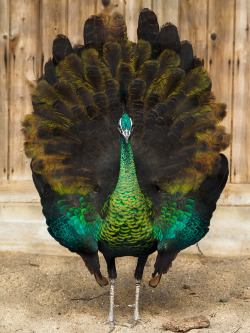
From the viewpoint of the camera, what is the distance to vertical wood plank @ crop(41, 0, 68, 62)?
5.12 m

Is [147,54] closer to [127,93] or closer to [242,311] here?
[127,93]

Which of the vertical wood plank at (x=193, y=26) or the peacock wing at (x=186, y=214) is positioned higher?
the vertical wood plank at (x=193, y=26)

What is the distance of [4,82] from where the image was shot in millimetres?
Result: 5234

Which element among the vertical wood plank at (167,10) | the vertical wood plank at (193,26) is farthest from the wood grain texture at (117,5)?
the vertical wood plank at (193,26)

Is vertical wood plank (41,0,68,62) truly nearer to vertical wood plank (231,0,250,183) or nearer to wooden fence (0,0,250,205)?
wooden fence (0,0,250,205)

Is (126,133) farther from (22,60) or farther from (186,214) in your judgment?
(22,60)

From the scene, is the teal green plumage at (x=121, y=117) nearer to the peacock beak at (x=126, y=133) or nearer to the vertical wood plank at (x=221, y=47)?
the peacock beak at (x=126, y=133)

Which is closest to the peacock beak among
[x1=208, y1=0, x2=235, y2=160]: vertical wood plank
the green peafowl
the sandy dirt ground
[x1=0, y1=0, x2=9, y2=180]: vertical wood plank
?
the green peafowl

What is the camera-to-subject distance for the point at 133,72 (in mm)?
4012

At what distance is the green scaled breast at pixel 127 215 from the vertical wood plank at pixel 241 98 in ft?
5.98

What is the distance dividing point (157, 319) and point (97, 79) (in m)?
1.90

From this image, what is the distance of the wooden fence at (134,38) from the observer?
5.01 m

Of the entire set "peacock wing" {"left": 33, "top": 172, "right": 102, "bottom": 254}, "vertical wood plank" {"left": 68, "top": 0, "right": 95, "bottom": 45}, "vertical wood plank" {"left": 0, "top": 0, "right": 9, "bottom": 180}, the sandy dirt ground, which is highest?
"vertical wood plank" {"left": 68, "top": 0, "right": 95, "bottom": 45}

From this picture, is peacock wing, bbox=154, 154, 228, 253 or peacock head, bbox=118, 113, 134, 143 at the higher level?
peacock head, bbox=118, 113, 134, 143
